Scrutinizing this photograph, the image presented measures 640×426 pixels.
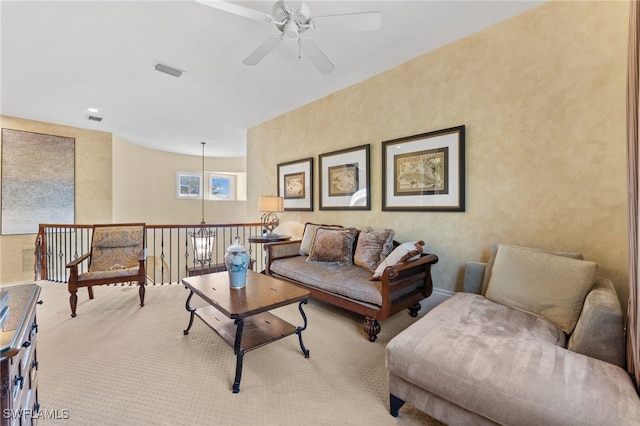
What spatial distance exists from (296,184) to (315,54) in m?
2.39

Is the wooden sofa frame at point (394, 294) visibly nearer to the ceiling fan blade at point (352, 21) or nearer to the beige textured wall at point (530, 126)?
the beige textured wall at point (530, 126)

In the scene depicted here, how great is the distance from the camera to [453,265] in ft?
9.05

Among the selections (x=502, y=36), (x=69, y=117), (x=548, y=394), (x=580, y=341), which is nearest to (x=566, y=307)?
(x=580, y=341)

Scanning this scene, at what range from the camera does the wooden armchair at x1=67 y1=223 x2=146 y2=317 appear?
3041 millimetres

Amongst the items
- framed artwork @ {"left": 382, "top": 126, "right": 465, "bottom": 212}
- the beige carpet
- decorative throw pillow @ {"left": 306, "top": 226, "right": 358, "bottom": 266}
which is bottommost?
the beige carpet

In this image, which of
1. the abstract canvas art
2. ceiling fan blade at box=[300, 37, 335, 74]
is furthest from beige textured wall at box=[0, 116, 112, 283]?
ceiling fan blade at box=[300, 37, 335, 74]

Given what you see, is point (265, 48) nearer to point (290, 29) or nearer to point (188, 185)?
point (290, 29)

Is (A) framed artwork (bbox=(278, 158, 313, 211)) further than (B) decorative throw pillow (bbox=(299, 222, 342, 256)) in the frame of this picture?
Yes

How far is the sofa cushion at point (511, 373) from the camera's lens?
3.40ft

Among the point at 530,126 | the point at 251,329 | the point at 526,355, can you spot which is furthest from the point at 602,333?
the point at 251,329

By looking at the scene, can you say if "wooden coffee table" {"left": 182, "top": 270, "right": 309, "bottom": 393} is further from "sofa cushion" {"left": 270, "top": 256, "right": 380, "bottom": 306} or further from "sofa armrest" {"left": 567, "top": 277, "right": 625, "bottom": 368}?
"sofa armrest" {"left": 567, "top": 277, "right": 625, "bottom": 368}

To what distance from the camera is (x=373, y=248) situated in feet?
9.64

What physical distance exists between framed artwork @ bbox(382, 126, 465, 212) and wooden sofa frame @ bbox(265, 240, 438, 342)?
0.54 metres

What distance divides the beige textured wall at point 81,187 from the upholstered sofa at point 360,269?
4438 mm
